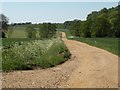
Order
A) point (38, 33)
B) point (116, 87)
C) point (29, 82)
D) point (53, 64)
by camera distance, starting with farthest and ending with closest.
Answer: point (38, 33) < point (53, 64) < point (29, 82) < point (116, 87)

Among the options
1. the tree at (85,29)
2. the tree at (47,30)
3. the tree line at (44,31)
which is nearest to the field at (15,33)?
the tree line at (44,31)

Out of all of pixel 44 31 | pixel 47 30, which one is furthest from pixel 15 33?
pixel 47 30

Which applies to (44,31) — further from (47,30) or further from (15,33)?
(15,33)

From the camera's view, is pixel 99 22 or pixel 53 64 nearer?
pixel 53 64

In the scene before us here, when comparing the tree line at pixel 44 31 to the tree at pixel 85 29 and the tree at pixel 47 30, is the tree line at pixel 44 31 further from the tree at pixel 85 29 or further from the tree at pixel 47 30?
the tree at pixel 85 29

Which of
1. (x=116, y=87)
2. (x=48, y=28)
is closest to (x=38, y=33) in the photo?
(x=48, y=28)

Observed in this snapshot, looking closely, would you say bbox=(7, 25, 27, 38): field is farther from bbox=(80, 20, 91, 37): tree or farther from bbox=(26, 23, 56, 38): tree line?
bbox=(80, 20, 91, 37): tree

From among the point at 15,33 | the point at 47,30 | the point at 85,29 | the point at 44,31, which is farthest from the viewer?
the point at 15,33

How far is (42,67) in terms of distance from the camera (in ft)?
61.9

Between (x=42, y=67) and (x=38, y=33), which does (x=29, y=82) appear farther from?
(x=38, y=33)

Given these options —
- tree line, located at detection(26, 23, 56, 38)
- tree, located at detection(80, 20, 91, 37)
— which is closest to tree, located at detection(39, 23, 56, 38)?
tree line, located at detection(26, 23, 56, 38)

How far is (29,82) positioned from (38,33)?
119m

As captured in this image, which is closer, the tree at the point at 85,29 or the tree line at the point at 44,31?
the tree at the point at 85,29

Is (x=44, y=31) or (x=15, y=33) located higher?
(x=44, y=31)
